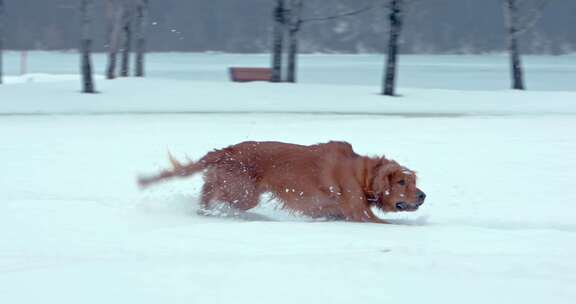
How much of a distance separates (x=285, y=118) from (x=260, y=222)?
12207mm

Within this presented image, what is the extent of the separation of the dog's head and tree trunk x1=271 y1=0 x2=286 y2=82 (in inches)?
815

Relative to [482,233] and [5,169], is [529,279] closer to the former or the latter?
[482,233]

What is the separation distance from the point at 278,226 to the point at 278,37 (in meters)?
21.7

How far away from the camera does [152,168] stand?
11461mm

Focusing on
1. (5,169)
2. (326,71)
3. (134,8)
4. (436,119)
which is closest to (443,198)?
(5,169)

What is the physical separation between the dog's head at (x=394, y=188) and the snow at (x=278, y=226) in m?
0.19

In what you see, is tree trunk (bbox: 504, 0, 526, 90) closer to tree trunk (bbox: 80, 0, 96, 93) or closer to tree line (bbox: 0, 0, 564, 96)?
tree line (bbox: 0, 0, 564, 96)

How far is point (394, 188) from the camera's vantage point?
25.5ft

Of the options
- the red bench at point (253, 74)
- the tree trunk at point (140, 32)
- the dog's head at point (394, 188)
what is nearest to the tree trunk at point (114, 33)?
the tree trunk at point (140, 32)

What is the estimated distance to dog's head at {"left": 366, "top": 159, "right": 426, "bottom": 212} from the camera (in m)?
7.74

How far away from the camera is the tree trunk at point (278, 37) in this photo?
2816cm

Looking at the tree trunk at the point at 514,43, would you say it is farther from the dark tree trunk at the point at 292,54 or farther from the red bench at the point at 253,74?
the red bench at the point at 253,74

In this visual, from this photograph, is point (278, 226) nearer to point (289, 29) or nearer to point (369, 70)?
point (289, 29)

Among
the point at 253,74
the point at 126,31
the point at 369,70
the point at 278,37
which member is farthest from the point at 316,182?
the point at 369,70
